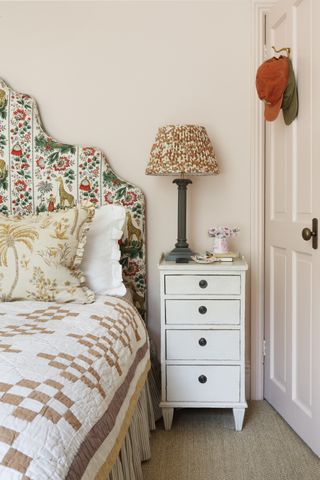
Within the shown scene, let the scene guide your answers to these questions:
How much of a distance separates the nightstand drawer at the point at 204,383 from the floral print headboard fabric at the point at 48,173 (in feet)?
2.22

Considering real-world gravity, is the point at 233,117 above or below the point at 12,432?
above

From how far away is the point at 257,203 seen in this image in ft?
7.51

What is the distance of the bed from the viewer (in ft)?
2.60

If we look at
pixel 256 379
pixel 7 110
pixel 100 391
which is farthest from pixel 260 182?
pixel 100 391

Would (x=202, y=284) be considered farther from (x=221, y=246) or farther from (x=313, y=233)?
(x=313, y=233)

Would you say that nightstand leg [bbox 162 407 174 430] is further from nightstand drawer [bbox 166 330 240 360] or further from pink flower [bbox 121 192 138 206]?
pink flower [bbox 121 192 138 206]

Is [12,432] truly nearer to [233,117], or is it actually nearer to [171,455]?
[171,455]

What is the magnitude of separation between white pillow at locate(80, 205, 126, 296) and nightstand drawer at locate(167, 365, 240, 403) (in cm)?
47

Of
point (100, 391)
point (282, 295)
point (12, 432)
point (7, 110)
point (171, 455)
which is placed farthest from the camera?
point (7, 110)

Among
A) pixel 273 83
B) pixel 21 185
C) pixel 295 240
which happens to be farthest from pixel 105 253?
pixel 273 83

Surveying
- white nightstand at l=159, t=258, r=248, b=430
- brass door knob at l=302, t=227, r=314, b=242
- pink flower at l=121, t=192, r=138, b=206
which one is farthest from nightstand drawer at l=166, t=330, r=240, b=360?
pink flower at l=121, t=192, r=138, b=206

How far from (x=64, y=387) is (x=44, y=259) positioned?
819 mm

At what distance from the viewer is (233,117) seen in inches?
89.7

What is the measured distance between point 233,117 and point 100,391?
5.50 feet
